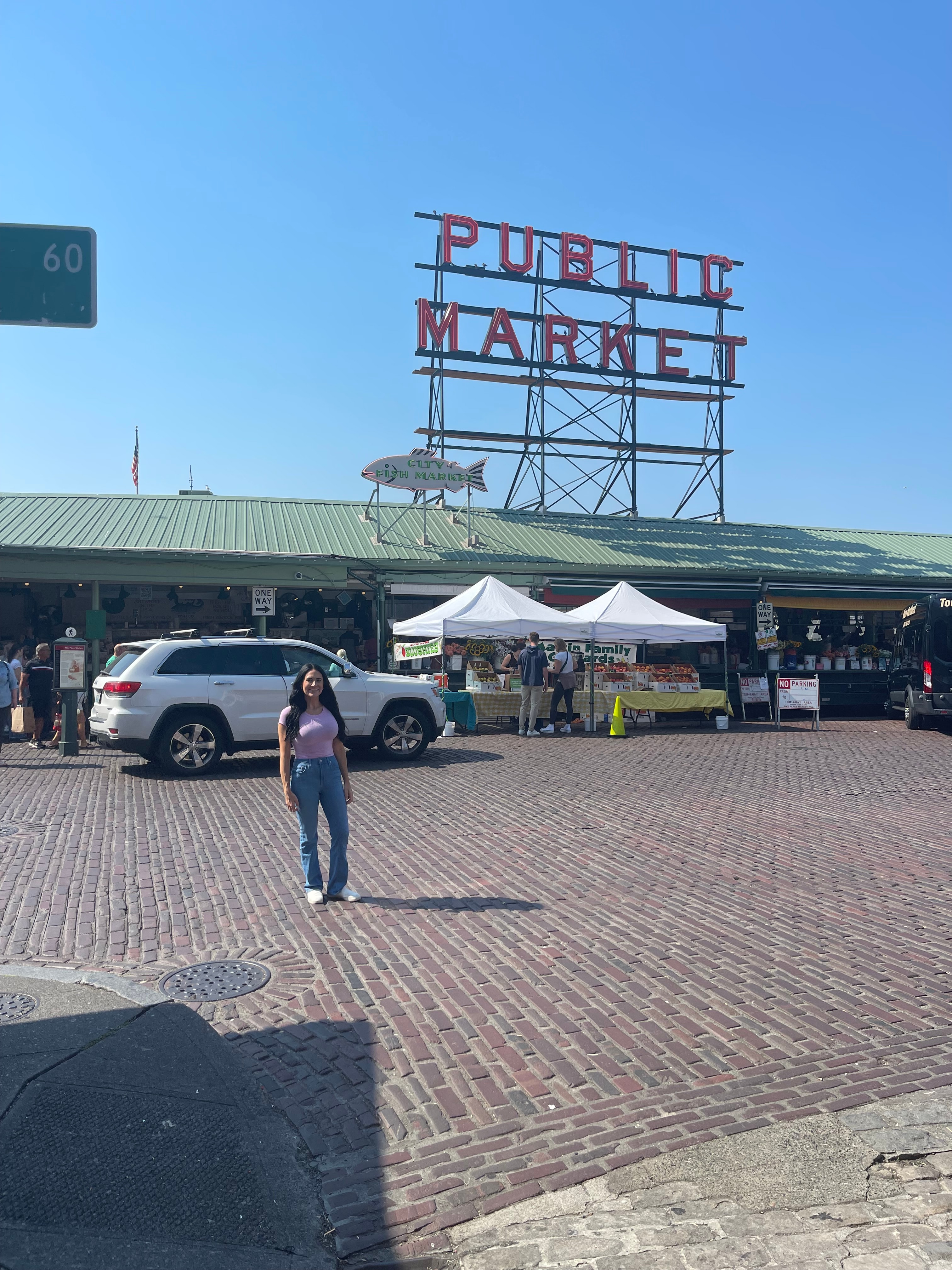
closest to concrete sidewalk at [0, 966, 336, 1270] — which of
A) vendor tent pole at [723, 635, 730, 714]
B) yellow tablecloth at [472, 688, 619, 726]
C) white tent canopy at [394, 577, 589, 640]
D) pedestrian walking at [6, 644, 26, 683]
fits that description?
white tent canopy at [394, 577, 589, 640]

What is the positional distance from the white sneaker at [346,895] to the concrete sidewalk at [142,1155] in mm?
2038

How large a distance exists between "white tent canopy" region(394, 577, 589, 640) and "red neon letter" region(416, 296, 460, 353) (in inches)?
390

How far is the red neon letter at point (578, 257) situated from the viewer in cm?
2789

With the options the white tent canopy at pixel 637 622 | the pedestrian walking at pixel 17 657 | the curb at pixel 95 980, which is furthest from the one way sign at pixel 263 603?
the curb at pixel 95 980

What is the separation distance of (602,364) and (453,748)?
15963 mm

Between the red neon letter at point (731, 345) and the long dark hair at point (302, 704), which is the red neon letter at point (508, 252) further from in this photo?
the long dark hair at point (302, 704)

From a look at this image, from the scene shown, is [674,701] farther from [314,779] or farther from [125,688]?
[314,779]

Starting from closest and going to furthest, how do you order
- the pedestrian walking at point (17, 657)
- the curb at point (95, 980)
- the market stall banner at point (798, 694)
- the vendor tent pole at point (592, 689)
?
the curb at point (95, 980) < the pedestrian walking at point (17, 657) < the vendor tent pole at point (592, 689) < the market stall banner at point (798, 694)

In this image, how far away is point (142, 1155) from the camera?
3443 millimetres

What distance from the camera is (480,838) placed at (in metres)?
8.66

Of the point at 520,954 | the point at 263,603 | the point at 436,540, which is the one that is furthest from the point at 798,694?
the point at 520,954

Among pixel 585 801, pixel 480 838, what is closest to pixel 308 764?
pixel 480 838

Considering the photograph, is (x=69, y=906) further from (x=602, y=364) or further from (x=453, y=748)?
(x=602, y=364)

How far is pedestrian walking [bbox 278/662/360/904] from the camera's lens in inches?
262
